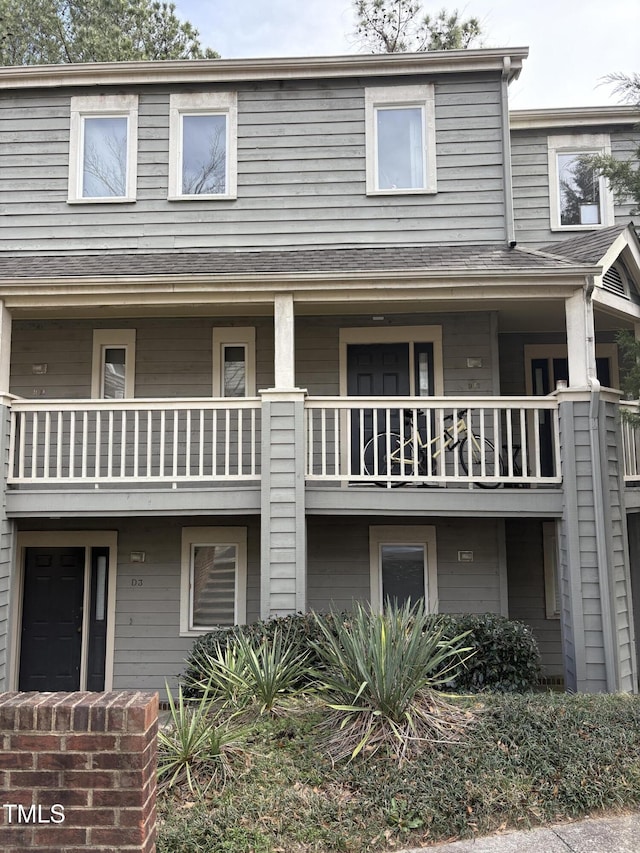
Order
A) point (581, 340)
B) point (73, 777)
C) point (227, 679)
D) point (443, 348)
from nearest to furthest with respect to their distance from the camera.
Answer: point (73, 777), point (227, 679), point (581, 340), point (443, 348)

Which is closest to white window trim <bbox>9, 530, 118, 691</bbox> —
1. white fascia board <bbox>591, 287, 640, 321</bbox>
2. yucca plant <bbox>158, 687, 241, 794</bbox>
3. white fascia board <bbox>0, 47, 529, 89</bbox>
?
yucca plant <bbox>158, 687, 241, 794</bbox>

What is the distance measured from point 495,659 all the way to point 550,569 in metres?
3.33

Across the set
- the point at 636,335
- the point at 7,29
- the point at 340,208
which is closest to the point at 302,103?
the point at 340,208

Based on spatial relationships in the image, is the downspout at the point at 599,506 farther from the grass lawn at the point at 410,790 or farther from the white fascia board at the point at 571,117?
the white fascia board at the point at 571,117

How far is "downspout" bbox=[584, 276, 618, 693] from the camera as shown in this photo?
6770mm

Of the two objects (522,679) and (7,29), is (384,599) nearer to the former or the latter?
(522,679)

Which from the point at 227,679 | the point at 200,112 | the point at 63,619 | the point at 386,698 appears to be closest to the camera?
the point at 386,698

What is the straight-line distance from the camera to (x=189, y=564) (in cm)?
884

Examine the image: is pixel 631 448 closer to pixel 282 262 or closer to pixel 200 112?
pixel 282 262

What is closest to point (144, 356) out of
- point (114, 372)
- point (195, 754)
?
point (114, 372)

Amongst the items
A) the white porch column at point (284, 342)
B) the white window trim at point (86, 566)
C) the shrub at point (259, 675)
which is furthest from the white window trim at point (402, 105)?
the shrub at point (259, 675)

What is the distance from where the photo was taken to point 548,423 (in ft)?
32.8

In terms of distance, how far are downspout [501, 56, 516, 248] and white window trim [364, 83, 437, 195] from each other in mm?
974

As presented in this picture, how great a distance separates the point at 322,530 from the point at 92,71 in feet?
24.1
